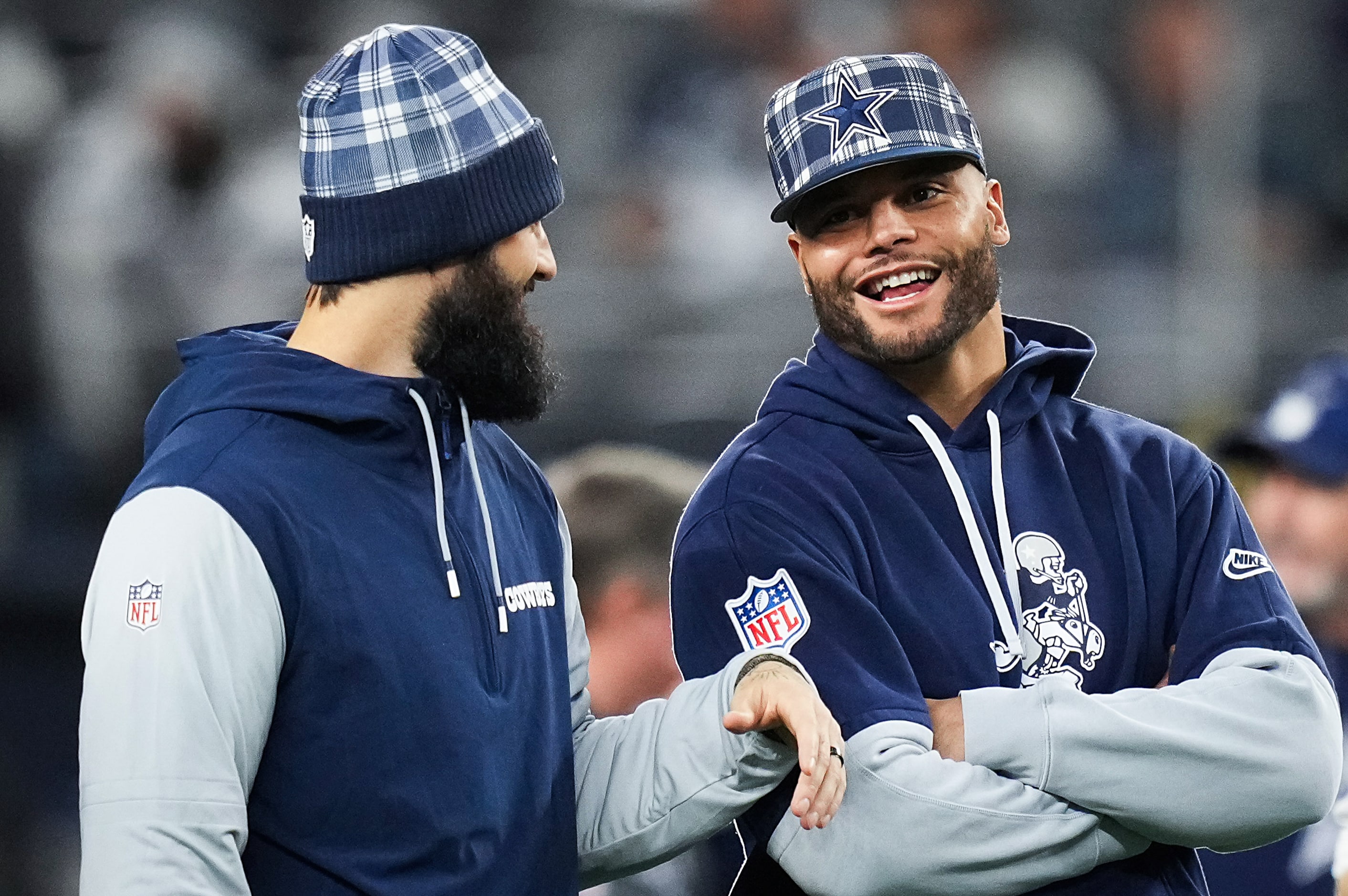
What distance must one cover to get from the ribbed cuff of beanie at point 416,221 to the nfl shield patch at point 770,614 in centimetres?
57

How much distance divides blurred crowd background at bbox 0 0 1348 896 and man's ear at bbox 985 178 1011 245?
3.46 m

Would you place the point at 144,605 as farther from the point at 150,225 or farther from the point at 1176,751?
the point at 150,225

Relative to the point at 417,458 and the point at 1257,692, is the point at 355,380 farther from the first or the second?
the point at 1257,692

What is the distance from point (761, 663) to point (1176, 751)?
1.77 feet

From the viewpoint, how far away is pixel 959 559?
242cm

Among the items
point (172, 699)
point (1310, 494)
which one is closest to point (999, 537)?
point (172, 699)

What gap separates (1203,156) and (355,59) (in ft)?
18.7

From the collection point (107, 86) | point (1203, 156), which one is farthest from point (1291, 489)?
point (107, 86)

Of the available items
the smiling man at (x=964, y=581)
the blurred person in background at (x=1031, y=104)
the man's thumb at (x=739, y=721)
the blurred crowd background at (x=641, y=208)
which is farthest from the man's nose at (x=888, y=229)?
the blurred person in background at (x=1031, y=104)

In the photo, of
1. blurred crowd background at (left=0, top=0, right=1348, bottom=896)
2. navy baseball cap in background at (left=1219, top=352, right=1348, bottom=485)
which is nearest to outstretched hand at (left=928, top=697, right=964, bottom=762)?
navy baseball cap in background at (left=1219, top=352, right=1348, bottom=485)

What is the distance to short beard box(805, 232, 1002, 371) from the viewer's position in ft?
8.18

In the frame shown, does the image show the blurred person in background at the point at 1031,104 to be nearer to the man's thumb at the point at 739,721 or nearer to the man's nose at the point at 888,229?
the man's nose at the point at 888,229

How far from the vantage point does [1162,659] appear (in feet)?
8.02

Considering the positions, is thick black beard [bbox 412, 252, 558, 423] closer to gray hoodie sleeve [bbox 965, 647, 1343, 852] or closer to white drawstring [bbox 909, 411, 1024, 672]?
white drawstring [bbox 909, 411, 1024, 672]
